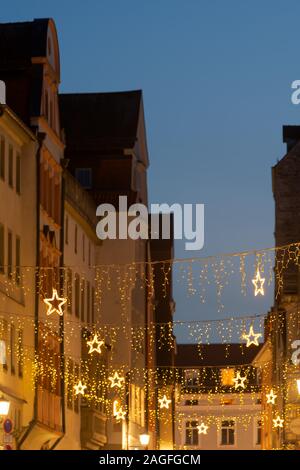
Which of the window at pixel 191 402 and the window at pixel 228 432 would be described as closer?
the window at pixel 228 432

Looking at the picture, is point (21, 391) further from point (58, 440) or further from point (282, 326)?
point (282, 326)

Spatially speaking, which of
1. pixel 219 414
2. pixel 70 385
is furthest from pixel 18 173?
pixel 219 414

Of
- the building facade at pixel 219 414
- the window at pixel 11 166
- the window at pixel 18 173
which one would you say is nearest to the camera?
the window at pixel 11 166

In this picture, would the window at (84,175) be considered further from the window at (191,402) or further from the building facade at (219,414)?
the window at (191,402)

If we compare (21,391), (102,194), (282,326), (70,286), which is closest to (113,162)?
(102,194)

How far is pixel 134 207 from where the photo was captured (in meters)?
96.4

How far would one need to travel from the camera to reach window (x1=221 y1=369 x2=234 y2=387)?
166 metres

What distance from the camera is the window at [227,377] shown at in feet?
545

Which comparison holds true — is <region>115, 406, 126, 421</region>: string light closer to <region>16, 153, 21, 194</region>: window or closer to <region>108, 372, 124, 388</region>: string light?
<region>108, 372, 124, 388</region>: string light

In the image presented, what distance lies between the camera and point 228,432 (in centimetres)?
16300

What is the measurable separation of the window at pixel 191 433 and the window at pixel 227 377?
5096mm

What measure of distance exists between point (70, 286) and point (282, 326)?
19917 mm

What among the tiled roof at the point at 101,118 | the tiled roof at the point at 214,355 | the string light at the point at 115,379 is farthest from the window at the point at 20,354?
the tiled roof at the point at 214,355

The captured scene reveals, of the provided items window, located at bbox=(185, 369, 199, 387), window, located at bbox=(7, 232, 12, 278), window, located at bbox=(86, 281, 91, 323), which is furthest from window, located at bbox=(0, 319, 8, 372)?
window, located at bbox=(185, 369, 199, 387)
